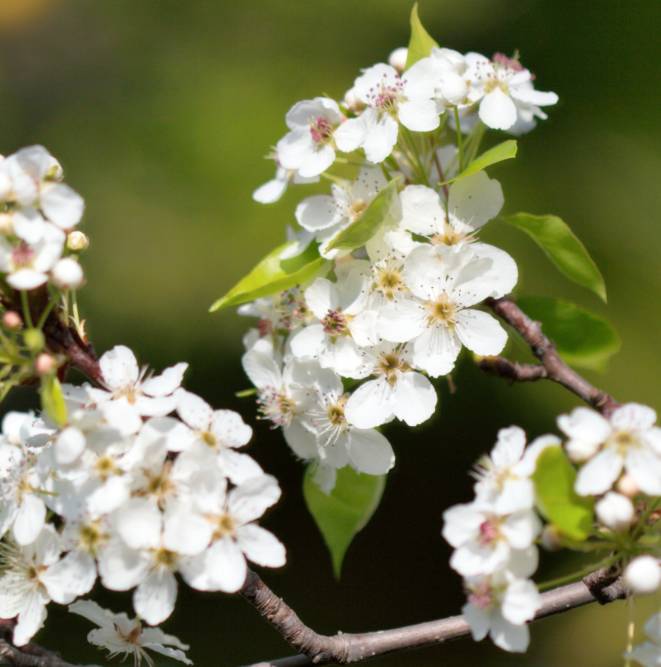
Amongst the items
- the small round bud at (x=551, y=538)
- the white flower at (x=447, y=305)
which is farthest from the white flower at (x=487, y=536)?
the white flower at (x=447, y=305)

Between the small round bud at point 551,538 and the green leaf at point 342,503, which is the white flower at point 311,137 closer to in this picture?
the green leaf at point 342,503

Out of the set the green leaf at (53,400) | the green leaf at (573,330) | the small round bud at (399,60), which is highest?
the small round bud at (399,60)

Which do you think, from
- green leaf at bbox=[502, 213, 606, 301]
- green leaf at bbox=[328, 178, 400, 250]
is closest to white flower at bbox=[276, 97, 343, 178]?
green leaf at bbox=[328, 178, 400, 250]

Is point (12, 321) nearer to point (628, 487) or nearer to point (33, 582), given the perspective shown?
point (33, 582)

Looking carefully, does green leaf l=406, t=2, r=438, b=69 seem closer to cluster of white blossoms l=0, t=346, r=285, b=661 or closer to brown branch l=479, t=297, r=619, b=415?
brown branch l=479, t=297, r=619, b=415

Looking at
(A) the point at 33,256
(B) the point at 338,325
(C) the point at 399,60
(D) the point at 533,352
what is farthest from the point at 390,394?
(C) the point at 399,60

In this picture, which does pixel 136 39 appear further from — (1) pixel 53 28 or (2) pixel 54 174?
(2) pixel 54 174

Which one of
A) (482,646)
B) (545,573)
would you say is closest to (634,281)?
(545,573)
